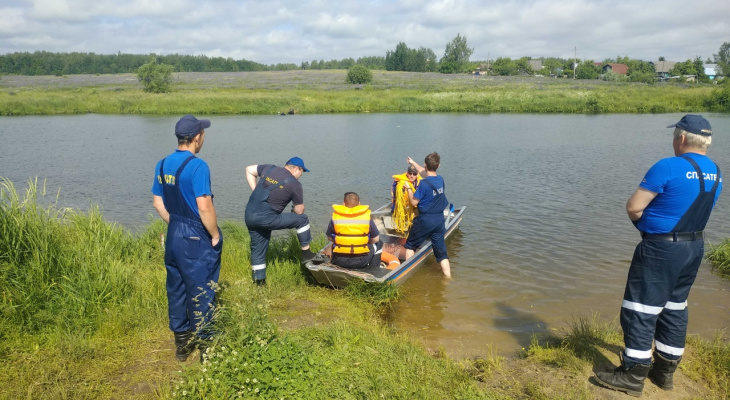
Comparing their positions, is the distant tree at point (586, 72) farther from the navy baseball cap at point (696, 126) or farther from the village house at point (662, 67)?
the navy baseball cap at point (696, 126)

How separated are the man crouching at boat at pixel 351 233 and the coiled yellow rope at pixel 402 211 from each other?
63.7 inches

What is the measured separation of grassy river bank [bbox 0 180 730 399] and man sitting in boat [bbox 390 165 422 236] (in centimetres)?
265

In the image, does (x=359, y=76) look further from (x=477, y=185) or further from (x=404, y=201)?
(x=404, y=201)

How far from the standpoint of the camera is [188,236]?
14.2 feet

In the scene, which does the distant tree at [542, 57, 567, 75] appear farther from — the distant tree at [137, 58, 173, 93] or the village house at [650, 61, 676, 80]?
the distant tree at [137, 58, 173, 93]

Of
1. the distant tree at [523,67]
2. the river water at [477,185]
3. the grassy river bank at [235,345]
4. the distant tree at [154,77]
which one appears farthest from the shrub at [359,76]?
the distant tree at [523,67]

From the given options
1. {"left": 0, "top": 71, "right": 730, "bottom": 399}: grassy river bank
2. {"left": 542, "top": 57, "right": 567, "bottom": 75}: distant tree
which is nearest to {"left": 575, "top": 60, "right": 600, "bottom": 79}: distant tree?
{"left": 542, "top": 57, "right": 567, "bottom": 75}: distant tree

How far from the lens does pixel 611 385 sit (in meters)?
4.23

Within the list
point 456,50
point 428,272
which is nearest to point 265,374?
point 428,272

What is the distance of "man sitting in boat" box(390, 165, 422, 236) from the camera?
841cm

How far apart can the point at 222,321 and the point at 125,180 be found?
13680mm

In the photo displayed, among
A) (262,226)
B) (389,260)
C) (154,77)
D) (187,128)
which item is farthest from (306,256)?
(154,77)

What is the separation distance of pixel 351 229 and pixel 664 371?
3925 mm

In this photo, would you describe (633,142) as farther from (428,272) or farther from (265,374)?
(265,374)
